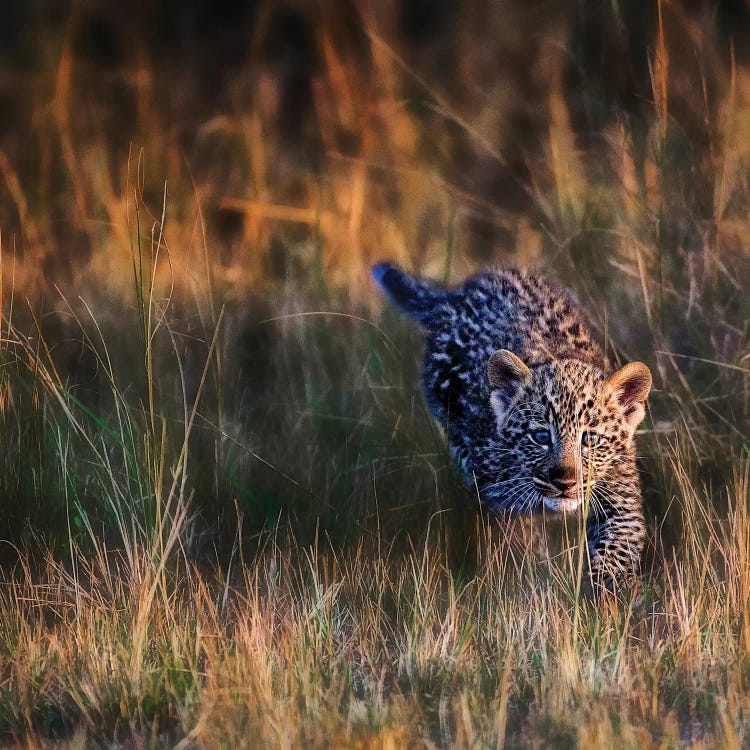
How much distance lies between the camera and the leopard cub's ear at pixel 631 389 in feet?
15.5

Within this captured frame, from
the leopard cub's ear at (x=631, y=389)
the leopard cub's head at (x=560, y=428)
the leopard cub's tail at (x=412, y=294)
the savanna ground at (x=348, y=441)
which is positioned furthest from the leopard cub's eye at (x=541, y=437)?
the leopard cub's tail at (x=412, y=294)

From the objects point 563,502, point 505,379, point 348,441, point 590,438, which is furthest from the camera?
point 348,441

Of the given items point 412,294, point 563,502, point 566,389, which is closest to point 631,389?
point 566,389

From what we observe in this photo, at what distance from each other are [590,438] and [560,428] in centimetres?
11

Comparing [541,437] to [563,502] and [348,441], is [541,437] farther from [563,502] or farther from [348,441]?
[348,441]

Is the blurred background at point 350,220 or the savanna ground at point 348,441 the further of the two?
the blurred background at point 350,220

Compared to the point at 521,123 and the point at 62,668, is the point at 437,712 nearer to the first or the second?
the point at 62,668

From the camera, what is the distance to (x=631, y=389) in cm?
484

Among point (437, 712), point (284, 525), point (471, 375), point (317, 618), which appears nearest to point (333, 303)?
point (471, 375)

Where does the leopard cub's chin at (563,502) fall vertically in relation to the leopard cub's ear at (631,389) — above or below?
below

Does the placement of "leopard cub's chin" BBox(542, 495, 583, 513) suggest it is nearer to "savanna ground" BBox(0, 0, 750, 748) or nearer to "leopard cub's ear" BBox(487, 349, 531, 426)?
"savanna ground" BBox(0, 0, 750, 748)

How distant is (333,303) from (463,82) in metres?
4.11

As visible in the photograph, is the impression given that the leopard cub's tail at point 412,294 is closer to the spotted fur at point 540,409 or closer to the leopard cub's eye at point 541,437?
the spotted fur at point 540,409

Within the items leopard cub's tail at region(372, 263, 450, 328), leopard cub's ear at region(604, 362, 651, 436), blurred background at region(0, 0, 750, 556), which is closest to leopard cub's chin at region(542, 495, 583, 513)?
leopard cub's ear at region(604, 362, 651, 436)
